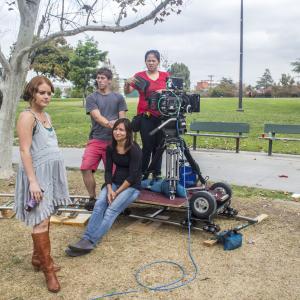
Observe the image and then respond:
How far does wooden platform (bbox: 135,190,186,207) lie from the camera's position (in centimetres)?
514

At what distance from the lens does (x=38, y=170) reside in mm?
3766

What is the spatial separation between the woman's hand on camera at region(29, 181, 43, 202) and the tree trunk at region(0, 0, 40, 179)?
13.4 feet

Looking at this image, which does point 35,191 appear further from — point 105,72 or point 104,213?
point 105,72

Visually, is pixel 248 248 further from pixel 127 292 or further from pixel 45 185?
pixel 45 185

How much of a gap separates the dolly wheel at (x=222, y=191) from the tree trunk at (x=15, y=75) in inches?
144

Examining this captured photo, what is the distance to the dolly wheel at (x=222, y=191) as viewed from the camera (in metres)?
5.46

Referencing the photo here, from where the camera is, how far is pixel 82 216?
18.4ft

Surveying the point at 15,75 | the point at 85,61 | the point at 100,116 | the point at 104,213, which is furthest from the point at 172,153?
the point at 85,61

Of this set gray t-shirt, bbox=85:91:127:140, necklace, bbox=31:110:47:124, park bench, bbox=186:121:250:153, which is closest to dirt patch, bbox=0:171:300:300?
gray t-shirt, bbox=85:91:127:140

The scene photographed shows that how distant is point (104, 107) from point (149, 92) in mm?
591

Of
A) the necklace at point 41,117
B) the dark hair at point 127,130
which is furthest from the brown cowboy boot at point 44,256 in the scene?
the dark hair at point 127,130

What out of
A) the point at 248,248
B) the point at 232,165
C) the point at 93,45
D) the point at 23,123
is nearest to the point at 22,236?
the point at 23,123

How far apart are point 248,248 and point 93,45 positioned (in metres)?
34.6

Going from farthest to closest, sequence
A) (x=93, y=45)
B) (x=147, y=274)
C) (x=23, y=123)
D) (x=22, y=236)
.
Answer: (x=93, y=45), (x=22, y=236), (x=147, y=274), (x=23, y=123)
